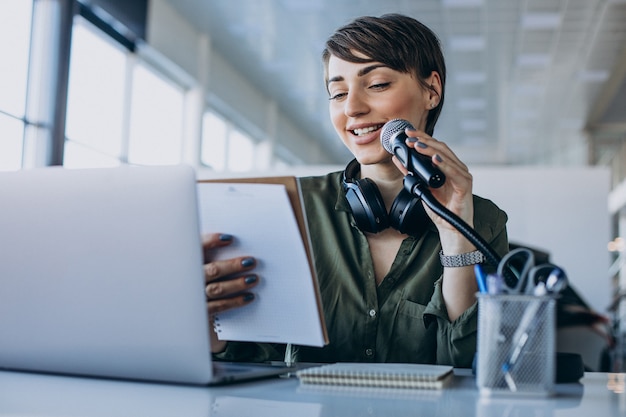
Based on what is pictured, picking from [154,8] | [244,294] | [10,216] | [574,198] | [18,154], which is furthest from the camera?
[154,8]

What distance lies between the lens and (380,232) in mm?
1580

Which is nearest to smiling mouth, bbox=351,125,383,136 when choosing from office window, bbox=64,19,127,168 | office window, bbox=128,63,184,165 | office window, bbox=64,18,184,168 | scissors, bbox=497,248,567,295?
scissors, bbox=497,248,567,295

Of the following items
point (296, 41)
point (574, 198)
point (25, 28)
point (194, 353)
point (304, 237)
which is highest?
point (296, 41)

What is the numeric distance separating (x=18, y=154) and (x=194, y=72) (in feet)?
11.6

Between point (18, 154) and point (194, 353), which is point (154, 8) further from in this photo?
point (194, 353)

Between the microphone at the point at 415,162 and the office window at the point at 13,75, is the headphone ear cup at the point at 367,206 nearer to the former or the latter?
the microphone at the point at 415,162

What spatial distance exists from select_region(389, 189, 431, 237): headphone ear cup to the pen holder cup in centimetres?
63

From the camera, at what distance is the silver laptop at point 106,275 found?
2.92ft

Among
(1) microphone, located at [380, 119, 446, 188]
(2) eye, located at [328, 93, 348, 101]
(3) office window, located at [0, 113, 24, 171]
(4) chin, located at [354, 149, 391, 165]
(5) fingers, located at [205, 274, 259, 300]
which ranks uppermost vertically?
(3) office window, located at [0, 113, 24, 171]

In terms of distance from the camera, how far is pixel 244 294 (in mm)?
1120

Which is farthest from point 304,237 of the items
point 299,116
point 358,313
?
point 299,116

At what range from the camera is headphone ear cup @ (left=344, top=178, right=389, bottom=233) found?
1520 millimetres

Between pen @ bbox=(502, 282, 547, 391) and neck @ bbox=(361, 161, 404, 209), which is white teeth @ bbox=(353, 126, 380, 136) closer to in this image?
neck @ bbox=(361, 161, 404, 209)

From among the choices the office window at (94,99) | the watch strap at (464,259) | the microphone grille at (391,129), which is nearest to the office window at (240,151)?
the office window at (94,99)
